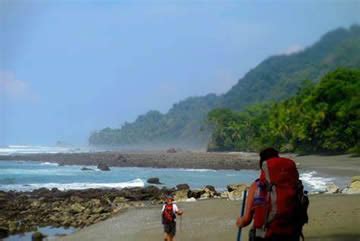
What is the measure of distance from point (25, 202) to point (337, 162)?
3291 centimetres

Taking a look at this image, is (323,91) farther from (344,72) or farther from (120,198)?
(120,198)

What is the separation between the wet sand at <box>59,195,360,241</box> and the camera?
12.5m

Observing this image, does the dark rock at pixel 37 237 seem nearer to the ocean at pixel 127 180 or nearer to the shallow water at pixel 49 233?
the shallow water at pixel 49 233

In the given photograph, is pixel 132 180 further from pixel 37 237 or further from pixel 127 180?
pixel 37 237

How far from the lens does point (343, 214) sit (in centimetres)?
1401

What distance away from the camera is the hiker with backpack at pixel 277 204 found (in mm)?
4711

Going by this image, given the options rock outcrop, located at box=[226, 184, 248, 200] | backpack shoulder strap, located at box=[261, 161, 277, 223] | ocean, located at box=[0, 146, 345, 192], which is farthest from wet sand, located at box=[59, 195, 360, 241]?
ocean, located at box=[0, 146, 345, 192]

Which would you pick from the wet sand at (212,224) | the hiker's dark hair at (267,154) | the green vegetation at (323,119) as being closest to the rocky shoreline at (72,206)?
the wet sand at (212,224)

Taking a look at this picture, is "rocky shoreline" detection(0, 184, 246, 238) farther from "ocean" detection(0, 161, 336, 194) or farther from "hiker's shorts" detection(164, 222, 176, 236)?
"hiker's shorts" detection(164, 222, 176, 236)

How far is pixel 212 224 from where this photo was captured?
15.8m

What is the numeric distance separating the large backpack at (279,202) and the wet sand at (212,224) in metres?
7.12

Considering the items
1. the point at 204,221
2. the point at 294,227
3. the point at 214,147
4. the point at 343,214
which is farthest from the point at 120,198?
the point at 214,147

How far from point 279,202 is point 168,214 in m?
7.89

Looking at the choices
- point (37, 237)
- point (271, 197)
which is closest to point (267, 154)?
point (271, 197)
